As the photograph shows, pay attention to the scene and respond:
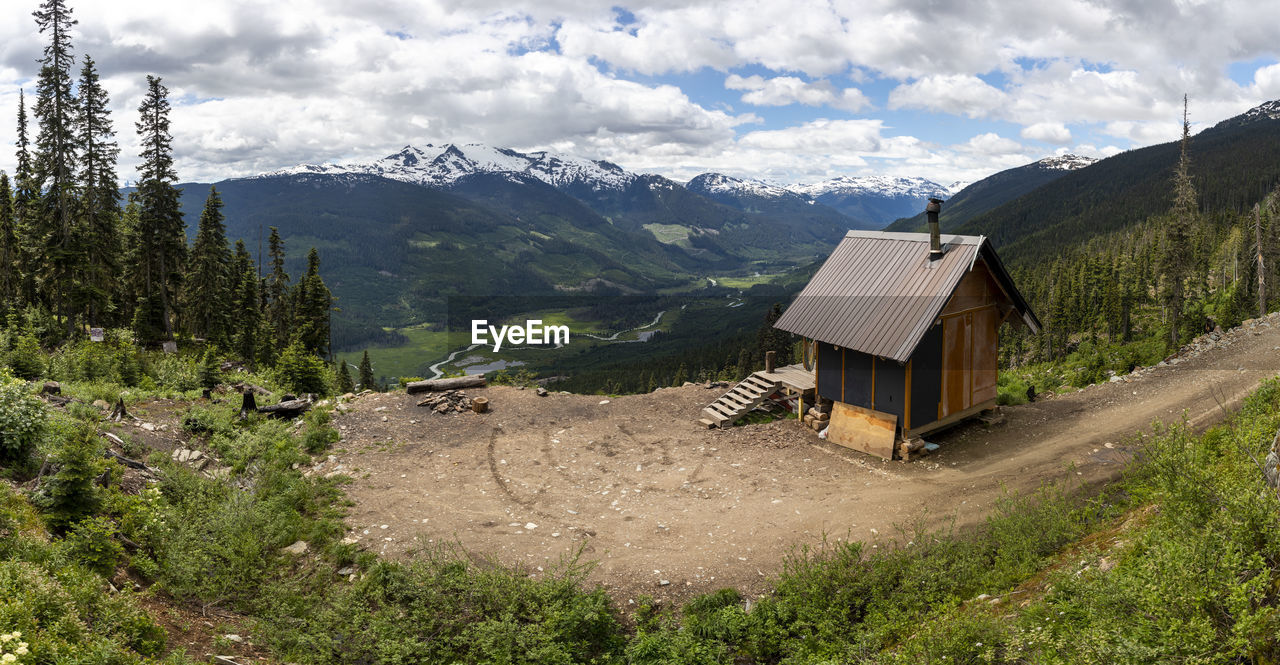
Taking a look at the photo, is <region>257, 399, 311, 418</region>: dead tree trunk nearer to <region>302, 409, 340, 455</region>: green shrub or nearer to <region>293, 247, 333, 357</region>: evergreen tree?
<region>302, 409, 340, 455</region>: green shrub

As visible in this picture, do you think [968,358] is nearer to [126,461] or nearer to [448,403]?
[448,403]

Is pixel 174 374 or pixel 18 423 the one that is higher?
pixel 18 423

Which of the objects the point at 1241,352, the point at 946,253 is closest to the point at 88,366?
the point at 946,253

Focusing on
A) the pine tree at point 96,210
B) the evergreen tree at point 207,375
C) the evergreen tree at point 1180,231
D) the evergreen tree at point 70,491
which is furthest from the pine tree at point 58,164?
the evergreen tree at point 1180,231

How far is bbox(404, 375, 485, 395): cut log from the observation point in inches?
1022

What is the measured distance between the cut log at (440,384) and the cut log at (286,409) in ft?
13.3

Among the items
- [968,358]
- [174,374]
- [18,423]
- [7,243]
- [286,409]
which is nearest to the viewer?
[18,423]

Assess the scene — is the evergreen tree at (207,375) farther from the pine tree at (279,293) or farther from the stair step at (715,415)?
the pine tree at (279,293)

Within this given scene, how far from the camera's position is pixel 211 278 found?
4581cm

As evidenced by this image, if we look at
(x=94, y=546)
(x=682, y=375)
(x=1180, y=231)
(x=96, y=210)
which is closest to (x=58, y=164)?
(x=96, y=210)

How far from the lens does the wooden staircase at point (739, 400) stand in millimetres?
22328

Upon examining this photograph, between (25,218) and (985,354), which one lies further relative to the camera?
(25,218)

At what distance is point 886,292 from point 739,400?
658 centimetres

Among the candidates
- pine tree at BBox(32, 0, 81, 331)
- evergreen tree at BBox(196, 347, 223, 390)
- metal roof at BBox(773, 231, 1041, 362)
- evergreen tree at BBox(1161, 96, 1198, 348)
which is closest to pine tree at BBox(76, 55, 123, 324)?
pine tree at BBox(32, 0, 81, 331)
